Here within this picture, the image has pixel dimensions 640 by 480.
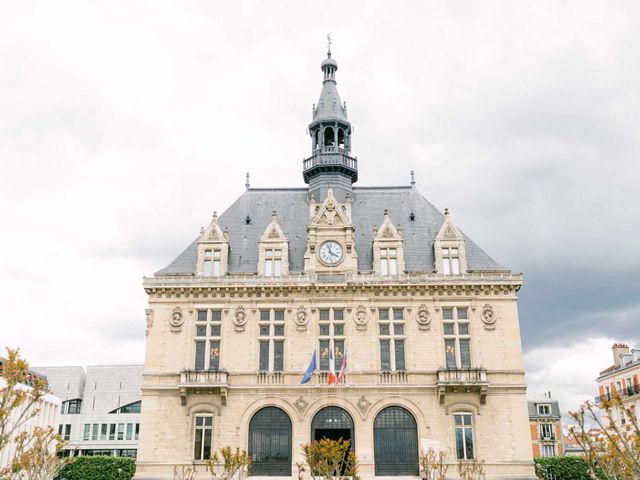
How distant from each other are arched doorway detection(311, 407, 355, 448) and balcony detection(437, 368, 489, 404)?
20.5ft

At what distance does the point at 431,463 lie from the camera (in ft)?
125

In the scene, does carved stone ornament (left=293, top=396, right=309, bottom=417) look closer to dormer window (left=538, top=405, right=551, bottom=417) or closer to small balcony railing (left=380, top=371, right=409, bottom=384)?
small balcony railing (left=380, top=371, right=409, bottom=384)

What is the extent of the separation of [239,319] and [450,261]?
1534 cm

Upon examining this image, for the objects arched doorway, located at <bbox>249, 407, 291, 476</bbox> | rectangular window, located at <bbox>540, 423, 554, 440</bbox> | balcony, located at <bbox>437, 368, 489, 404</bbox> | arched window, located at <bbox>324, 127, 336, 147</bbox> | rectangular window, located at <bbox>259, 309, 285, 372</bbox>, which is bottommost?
arched doorway, located at <bbox>249, 407, 291, 476</bbox>

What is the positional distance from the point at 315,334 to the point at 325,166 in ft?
48.5

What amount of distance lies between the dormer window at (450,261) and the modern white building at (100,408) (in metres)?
50.9

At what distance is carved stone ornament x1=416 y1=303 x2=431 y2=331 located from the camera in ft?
140

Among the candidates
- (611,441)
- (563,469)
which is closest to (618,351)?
(563,469)

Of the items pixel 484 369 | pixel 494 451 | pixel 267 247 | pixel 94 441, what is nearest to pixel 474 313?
pixel 484 369

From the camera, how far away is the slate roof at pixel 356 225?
1780 inches

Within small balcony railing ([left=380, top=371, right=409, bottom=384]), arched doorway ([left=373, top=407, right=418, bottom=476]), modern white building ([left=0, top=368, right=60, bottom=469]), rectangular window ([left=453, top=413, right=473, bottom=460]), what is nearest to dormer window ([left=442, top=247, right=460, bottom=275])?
small balcony railing ([left=380, top=371, right=409, bottom=384])

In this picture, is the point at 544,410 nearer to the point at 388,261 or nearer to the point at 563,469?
the point at 563,469

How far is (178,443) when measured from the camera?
40688 millimetres

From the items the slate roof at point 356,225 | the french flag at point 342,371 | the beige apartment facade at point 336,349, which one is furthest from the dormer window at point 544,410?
the french flag at point 342,371
